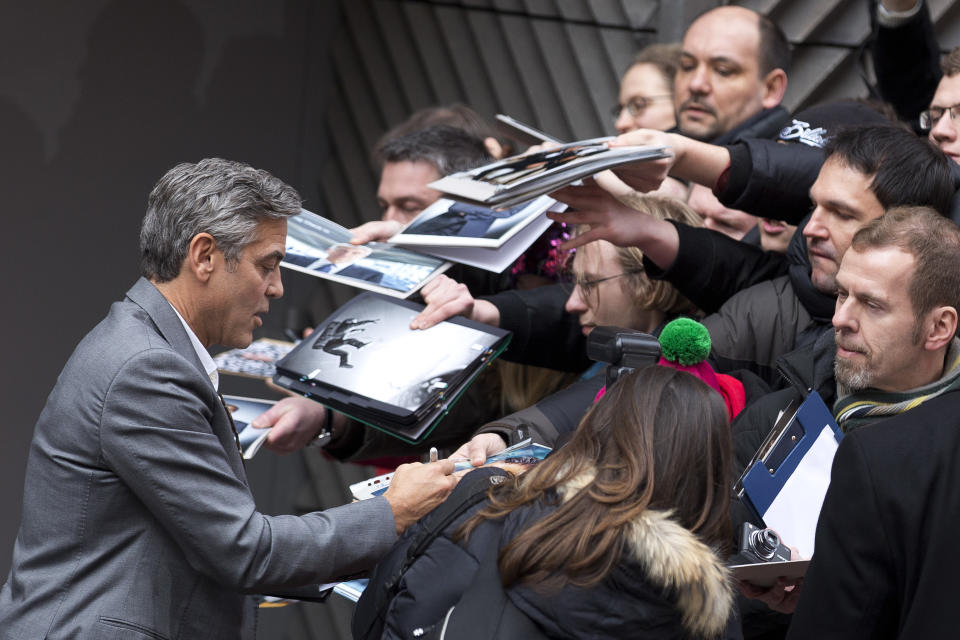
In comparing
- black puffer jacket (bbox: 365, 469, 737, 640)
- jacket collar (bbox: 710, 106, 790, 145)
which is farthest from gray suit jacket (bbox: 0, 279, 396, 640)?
jacket collar (bbox: 710, 106, 790, 145)

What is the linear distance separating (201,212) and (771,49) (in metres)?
2.59

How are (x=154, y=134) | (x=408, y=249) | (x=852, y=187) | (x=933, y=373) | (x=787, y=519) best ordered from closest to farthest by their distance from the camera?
(x=787, y=519), (x=933, y=373), (x=852, y=187), (x=408, y=249), (x=154, y=134)

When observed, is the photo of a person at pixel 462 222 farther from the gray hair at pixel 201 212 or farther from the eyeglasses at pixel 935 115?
the eyeglasses at pixel 935 115

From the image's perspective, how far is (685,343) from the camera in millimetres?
2518

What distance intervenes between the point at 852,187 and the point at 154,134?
12.8 feet

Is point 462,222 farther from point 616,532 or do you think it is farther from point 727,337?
point 616,532

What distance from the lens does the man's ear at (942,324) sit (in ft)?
8.25

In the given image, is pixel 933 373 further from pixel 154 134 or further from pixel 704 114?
pixel 154 134

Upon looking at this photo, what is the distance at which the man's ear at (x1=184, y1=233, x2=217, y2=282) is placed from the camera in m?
2.42

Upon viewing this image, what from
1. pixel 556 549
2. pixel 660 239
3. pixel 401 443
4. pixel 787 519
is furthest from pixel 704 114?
pixel 556 549

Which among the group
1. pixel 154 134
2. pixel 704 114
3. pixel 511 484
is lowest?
pixel 511 484

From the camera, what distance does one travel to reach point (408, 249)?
11.3 ft

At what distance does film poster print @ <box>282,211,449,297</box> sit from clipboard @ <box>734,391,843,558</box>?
1.21 m

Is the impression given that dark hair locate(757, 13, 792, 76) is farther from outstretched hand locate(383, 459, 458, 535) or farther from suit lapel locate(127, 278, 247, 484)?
suit lapel locate(127, 278, 247, 484)
